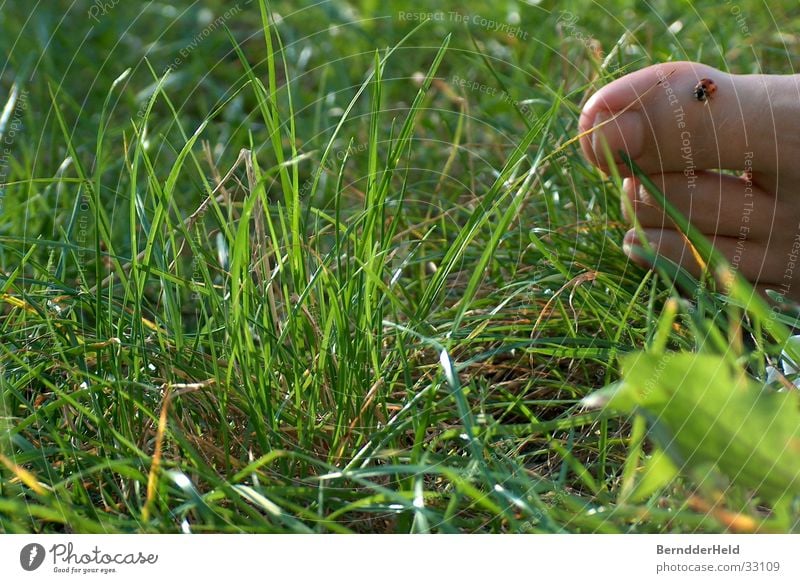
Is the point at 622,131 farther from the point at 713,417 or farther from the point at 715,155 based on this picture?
the point at 713,417

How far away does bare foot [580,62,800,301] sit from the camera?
2.50 feet

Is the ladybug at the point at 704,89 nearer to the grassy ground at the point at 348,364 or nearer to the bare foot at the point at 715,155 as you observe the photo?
the bare foot at the point at 715,155

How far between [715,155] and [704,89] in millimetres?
61

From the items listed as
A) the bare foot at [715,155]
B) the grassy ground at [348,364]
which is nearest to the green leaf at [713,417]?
the grassy ground at [348,364]

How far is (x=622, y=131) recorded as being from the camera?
75 centimetres

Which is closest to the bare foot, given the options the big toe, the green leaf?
the big toe

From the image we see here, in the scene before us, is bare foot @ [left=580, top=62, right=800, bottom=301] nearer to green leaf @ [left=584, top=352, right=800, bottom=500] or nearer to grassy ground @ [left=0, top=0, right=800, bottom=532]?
grassy ground @ [left=0, top=0, right=800, bottom=532]

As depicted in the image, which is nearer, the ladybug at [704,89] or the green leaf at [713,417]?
the green leaf at [713,417]

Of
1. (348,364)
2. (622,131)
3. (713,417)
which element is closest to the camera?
(713,417)

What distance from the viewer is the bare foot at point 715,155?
2.50ft

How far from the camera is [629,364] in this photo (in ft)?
1.41

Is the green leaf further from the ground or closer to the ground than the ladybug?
Answer: closer to the ground

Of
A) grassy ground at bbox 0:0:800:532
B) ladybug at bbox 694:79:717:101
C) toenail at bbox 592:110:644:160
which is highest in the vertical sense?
ladybug at bbox 694:79:717:101


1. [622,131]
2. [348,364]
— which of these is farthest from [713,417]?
[622,131]
